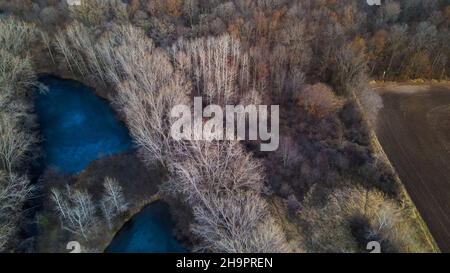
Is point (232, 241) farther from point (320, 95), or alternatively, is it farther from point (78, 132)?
point (78, 132)

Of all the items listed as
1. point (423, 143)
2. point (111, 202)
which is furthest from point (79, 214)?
point (423, 143)

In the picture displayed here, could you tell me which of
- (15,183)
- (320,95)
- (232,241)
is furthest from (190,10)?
(232,241)

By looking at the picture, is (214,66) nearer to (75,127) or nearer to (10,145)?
(75,127)

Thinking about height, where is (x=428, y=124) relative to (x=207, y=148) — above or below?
below

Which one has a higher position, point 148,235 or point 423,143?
point 423,143

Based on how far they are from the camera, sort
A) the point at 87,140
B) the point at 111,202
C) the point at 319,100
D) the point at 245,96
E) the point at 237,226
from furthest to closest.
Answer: the point at 87,140 < the point at 245,96 < the point at 319,100 < the point at 111,202 < the point at 237,226

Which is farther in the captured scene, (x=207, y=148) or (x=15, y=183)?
(x=15, y=183)

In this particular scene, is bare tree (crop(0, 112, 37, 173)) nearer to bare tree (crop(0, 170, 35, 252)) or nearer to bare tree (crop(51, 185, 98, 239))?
bare tree (crop(0, 170, 35, 252))
